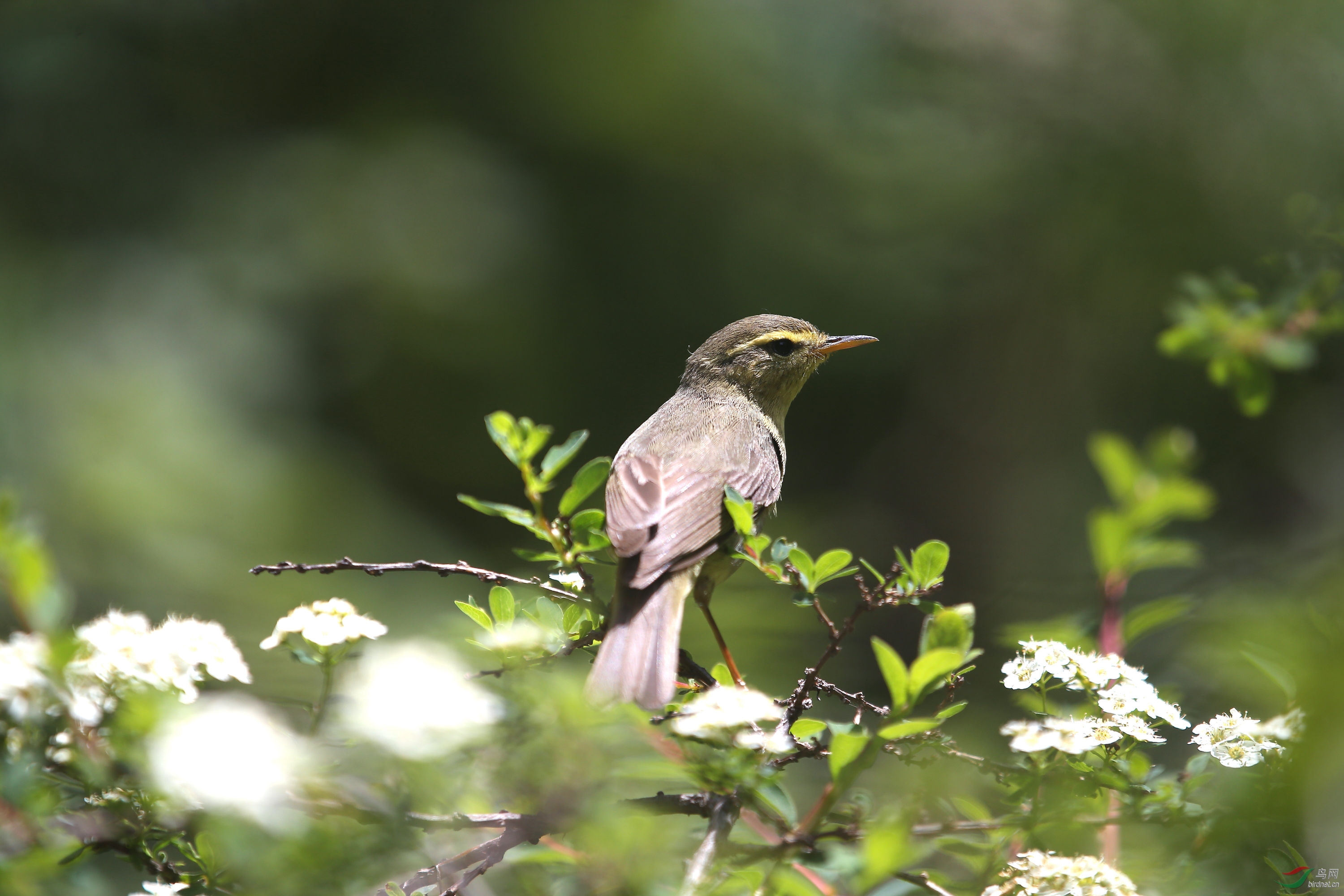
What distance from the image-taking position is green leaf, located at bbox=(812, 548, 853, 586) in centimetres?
163

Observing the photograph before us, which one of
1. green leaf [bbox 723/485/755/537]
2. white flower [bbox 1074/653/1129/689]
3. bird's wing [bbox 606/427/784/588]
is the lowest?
white flower [bbox 1074/653/1129/689]

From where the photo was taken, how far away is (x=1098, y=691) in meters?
1.58

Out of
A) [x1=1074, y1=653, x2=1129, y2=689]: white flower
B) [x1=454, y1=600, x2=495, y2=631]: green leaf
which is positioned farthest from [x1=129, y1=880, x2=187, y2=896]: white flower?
[x1=1074, y1=653, x2=1129, y2=689]: white flower

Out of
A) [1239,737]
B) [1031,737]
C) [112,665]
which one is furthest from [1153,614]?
[112,665]

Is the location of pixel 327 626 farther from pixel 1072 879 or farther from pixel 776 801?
pixel 1072 879

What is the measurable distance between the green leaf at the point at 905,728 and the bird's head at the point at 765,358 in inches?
111

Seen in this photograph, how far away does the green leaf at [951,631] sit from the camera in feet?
4.22

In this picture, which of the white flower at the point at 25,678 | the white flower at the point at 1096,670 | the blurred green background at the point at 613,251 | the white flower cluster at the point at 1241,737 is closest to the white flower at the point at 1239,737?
the white flower cluster at the point at 1241,737

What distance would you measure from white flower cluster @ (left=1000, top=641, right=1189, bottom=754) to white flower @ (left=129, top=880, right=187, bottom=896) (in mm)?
1112

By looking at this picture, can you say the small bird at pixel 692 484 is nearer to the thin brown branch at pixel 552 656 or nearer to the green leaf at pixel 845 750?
the thin brown branch at pixel 552 656

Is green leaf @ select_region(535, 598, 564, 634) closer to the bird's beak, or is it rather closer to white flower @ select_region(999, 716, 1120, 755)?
white flower @ select_region(999, 716, 1120, 755)

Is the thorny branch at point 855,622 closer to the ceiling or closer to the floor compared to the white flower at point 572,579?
closer to the floor

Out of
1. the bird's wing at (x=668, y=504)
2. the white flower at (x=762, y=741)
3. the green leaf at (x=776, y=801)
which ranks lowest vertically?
the green leaf at (x=776, y=801)

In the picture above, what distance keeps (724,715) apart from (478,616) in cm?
61
